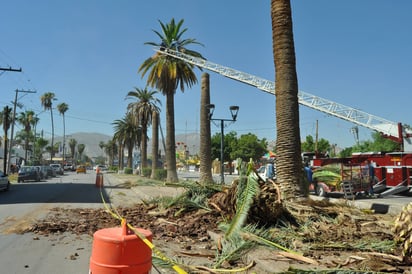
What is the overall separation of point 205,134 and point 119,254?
1905 centimetres

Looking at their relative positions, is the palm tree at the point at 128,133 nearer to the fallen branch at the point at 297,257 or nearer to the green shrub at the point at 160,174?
the green shrub at the point at 160,174

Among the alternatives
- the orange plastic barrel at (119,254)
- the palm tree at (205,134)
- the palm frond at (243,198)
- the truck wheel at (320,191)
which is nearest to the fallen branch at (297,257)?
the palm frond at (243,198)

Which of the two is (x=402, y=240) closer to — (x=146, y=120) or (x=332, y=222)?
(x=332, y=222)

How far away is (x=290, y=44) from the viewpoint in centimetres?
950

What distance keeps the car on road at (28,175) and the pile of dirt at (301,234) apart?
2761 centimetres

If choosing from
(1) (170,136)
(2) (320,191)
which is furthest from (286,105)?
(1) (170,136)

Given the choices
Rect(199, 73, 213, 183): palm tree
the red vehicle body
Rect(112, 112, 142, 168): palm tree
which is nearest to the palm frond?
the red vehicle body

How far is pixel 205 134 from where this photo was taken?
72.6ft

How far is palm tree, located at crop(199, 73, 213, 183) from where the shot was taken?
2181 cm

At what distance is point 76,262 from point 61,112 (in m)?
99.1

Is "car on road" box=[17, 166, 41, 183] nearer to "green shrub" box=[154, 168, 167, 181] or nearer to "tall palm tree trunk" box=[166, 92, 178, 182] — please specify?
"green shrub" box=[154, 168, 167, 181]

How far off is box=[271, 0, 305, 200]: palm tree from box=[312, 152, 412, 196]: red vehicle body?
291 inches

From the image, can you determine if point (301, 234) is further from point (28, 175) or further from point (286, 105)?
point (28, 175)

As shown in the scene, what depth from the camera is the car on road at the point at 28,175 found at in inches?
1360
